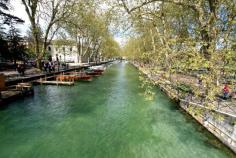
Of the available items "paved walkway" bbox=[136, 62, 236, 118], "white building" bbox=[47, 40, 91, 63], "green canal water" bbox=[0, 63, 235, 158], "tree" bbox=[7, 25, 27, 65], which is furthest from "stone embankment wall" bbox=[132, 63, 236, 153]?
"white building" bbox=[47, 40, 91, 63]

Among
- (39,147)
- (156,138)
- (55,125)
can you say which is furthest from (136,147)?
(55,125)

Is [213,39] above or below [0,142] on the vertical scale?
above

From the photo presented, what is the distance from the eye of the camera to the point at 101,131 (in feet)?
44.0

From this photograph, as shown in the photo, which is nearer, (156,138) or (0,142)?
(0,142)

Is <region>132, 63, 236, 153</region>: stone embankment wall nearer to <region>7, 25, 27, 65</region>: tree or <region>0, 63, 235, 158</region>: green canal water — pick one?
<region>0, 63, 235, 158</region>: green canal water

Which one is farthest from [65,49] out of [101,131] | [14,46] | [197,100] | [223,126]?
[223,126]

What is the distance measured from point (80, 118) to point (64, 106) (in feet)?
13.0

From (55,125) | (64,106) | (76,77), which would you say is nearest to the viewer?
(55,125)

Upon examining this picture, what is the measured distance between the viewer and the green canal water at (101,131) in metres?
10.6

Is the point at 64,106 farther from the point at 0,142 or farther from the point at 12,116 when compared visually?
the point at 0,142

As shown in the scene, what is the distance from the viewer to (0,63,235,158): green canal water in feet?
34.9

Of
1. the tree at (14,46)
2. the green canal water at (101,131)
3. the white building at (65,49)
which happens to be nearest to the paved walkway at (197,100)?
the green canal water at (101,131)

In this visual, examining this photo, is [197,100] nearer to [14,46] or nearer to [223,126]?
[223,126]

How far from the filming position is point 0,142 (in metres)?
11.4
